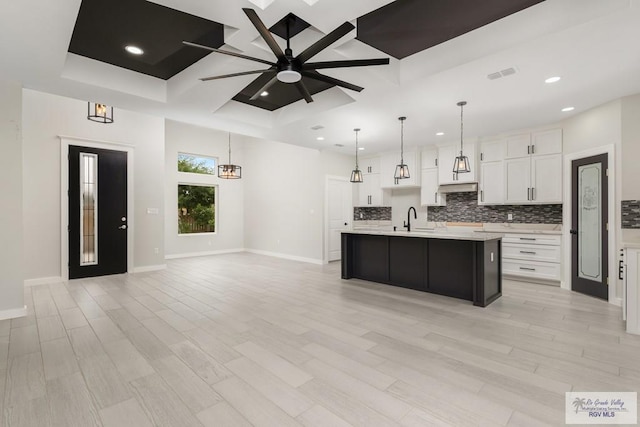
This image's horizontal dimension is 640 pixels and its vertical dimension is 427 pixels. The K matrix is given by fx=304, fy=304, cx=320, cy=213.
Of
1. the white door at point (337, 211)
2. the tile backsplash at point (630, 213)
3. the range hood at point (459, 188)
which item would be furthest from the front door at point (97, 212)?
the tile backsplash at point (630, 213)

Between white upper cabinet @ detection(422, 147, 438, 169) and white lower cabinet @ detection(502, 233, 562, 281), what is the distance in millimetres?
2174

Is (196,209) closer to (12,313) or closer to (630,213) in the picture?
(12,313)

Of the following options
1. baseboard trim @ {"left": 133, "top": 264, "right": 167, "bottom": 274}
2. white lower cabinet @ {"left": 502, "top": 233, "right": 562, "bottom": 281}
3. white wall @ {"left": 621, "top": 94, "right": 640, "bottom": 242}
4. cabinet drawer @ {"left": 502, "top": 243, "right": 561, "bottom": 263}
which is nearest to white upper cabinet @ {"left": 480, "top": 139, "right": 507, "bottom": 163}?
white lower cabinet @ {"left": 502, "top": 233, "right": 562, "bottom": 281}

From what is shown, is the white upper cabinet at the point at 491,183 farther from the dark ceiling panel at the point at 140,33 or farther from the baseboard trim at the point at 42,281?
the baseboard trim at the point at 42,281

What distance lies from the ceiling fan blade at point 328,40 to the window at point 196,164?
23.9ft

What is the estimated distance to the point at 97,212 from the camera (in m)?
5.97

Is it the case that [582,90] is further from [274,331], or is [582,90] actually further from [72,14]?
[72,14]

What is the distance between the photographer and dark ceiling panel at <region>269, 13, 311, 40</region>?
9.24 feet

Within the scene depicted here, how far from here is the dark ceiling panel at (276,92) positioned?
4266mm

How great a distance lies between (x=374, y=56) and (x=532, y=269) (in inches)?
185

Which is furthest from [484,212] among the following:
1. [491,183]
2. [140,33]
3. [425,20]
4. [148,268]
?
[148,268]

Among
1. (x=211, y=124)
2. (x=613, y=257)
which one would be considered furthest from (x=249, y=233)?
(x=613, y=257)

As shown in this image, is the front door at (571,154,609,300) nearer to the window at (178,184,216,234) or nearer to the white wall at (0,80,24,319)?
the white wall at (0,80,24,319)

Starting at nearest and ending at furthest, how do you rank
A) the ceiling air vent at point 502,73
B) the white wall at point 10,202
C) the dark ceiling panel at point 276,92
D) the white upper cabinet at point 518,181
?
the ceiling air vent at point 502,73, the white wall at point 10,202, the dark ceiling panel at point 276,92, the white upper cabinet at point 518,181
